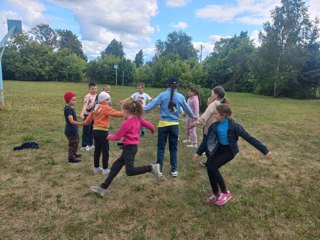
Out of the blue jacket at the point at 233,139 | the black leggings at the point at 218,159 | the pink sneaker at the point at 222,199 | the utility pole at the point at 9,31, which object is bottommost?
the pink sneaker at the point at 222,199

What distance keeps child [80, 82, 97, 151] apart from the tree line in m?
20.6

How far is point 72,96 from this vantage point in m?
5.26

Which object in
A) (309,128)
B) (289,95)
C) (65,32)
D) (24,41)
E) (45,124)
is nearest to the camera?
(45,124)

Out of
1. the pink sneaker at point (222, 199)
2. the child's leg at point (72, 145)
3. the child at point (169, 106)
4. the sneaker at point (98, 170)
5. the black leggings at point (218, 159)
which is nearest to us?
the black leggings at point (218, 159)

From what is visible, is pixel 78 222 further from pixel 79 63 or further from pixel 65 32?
pixel 65 32

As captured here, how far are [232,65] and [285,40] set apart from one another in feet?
46.5

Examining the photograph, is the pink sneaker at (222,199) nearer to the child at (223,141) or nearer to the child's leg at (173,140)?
the child at (223,141)

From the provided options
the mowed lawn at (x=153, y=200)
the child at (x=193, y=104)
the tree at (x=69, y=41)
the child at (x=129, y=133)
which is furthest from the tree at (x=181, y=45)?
the child at (x=129, y=133)

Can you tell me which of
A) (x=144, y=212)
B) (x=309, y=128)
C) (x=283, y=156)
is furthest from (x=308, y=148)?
(x=144, y=212)

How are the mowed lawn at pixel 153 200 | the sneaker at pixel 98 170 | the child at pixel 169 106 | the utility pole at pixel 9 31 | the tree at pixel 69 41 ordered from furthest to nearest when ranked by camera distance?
the tree at pixel 69 41
the utility pole at pixel 9 31
the sneaker at pixel 98 170
the child at pixel 169 106
the mowed lawn at pixel 153 200

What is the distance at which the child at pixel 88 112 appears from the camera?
6.36m

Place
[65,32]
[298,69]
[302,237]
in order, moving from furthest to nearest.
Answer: [65,32]
[298,69]
[302,237]

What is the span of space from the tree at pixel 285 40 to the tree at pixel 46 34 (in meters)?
70.0

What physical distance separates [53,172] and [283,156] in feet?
18.8
